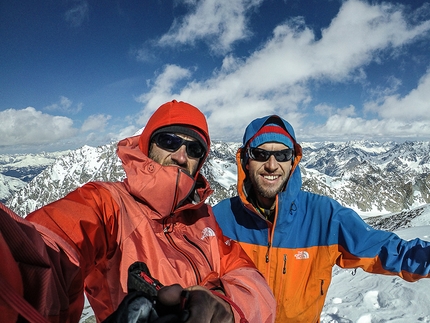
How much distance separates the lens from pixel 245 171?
232 inches

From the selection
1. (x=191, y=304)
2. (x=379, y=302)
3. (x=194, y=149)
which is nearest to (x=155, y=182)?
(x=194, y=149)

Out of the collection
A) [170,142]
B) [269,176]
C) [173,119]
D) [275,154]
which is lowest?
[269,176]

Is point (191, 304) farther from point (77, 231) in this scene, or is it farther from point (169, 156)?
point (169, 156)

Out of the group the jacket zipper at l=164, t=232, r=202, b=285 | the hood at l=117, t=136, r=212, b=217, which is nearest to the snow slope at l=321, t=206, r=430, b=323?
the jacket zipper at l=164, t=232, r=202, b=285

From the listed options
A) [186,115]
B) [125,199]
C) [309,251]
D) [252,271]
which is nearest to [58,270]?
[125,199]

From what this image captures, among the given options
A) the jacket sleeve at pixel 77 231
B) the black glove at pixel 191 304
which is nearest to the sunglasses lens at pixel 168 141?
the jacket sleeve at pixel 77 231

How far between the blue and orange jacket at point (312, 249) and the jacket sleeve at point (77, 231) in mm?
2806

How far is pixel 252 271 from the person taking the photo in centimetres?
296

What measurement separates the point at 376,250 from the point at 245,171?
283 centimetres

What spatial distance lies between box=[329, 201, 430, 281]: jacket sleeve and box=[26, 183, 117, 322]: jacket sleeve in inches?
141

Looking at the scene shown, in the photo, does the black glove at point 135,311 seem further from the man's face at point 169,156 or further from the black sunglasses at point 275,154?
the black sunglasses at point 275,154

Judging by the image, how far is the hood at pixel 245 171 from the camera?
4.99 meters

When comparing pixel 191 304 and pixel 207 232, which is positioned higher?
pixel 207 232

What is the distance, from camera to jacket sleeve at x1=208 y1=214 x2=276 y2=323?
2369mm
